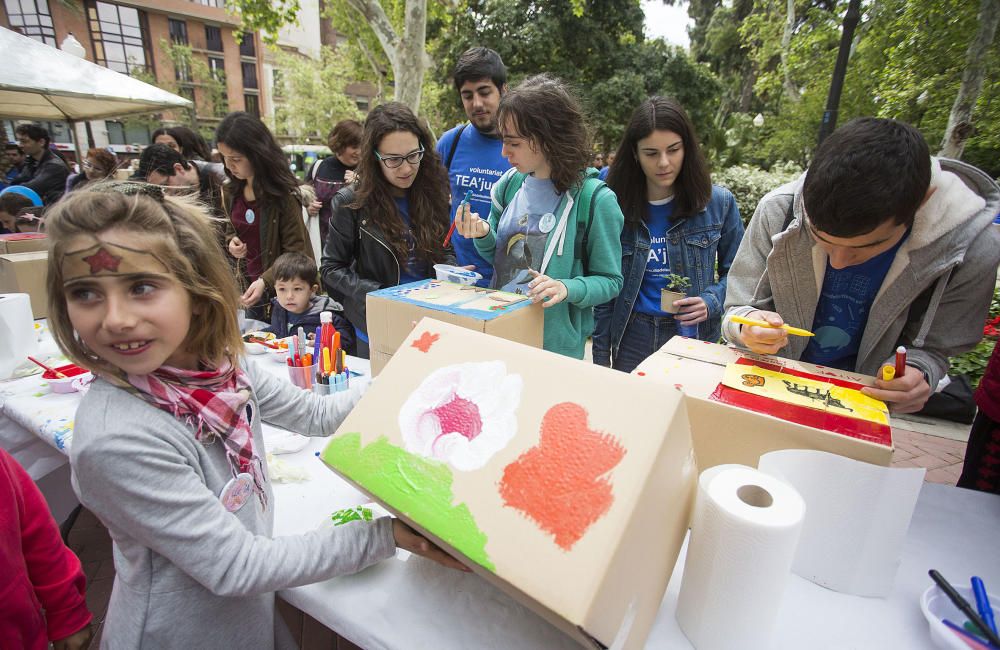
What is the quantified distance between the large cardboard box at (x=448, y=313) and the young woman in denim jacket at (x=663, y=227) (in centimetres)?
76

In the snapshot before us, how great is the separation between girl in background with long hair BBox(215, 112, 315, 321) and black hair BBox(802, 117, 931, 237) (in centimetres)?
253

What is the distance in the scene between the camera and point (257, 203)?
2.85 metres

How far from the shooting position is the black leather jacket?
7.13 feet

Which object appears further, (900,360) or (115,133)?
(115,133)

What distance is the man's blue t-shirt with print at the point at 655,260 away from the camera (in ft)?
7.20

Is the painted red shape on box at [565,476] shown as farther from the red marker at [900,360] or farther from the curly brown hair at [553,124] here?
the curly brown hair at [553,124]

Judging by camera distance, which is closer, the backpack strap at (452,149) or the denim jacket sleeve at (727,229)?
the denim jacket sleeve at (727,229)

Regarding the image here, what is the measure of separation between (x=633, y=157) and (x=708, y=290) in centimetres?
69

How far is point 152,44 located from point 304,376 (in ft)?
117

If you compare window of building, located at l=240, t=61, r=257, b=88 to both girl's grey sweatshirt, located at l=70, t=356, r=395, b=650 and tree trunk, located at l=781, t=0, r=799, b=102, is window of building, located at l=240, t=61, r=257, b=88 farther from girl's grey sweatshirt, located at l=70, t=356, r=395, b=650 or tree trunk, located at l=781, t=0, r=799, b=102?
girl's grey sweatshirt, located at l=70, t=356, r=395, b=650

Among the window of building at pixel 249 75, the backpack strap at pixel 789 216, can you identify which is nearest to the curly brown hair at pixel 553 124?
the backpack strap at pixel 789 216

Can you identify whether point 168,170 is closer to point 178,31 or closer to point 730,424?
point 730,424

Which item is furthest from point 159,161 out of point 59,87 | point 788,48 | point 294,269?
point 788,48

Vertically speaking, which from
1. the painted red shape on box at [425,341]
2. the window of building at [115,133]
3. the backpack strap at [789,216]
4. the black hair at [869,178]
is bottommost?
the painted red shape on box at [425,341]
